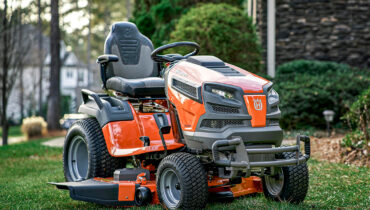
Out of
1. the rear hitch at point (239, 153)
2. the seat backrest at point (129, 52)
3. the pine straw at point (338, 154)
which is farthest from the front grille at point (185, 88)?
the pine straw at point (338, 154)

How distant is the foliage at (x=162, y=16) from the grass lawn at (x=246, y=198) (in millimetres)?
6338

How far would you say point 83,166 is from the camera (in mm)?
5672

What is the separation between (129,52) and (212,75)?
71.3 inches

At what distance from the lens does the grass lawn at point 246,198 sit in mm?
4617

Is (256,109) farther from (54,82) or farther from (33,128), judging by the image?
(33,128)

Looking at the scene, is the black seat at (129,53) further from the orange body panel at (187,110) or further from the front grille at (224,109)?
the front grille at (224,109)

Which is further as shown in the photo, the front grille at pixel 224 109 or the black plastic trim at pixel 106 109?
the black plastic trim at pixel 106 109

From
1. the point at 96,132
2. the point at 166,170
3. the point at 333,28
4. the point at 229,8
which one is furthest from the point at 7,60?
the point at 166,170

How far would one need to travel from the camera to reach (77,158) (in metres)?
5.69

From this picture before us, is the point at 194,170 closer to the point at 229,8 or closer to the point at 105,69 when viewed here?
the point at 105,69

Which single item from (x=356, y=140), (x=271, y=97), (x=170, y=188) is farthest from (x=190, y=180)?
(x=356, y=140)

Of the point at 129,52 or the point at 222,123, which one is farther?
the point at 129,52

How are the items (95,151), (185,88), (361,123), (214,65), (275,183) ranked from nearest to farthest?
(185,88), (214,65), (275,183), (95,151), (361,123)

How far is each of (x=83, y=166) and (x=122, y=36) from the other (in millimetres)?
1466
